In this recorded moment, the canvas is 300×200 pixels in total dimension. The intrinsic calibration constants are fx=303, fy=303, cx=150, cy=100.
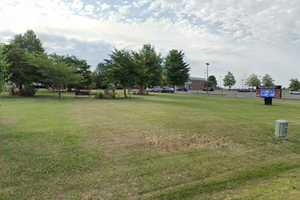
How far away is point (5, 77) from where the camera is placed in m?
11.1

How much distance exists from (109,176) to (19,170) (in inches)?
71.0

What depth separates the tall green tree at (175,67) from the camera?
61562mm

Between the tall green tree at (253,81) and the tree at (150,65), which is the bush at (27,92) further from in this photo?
the tall green tree at (253,81)

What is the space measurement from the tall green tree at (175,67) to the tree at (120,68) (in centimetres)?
2604

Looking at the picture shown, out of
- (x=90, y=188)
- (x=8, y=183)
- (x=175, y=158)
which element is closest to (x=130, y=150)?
(x=175, y=158)

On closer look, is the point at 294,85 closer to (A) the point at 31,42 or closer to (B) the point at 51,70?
(A) the point at 31,42

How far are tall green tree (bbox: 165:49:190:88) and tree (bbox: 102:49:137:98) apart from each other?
A: 26.0 meters

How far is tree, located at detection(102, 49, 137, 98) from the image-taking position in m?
35.1

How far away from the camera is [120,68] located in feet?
115

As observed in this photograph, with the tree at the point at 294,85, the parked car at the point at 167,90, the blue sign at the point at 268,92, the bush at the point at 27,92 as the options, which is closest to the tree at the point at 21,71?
the bush at the point at 27,92

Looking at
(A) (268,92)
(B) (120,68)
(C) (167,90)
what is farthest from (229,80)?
(A) (268,92)

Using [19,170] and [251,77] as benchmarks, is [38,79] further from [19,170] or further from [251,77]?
[251,77]

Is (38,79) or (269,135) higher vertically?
(38,79)

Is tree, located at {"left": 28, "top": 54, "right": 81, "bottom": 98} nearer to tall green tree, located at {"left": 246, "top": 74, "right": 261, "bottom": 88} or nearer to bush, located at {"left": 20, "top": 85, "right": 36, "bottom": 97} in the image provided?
bush, located at {"left": 20, "top": 85, "right": 36, "bottom": 97}
